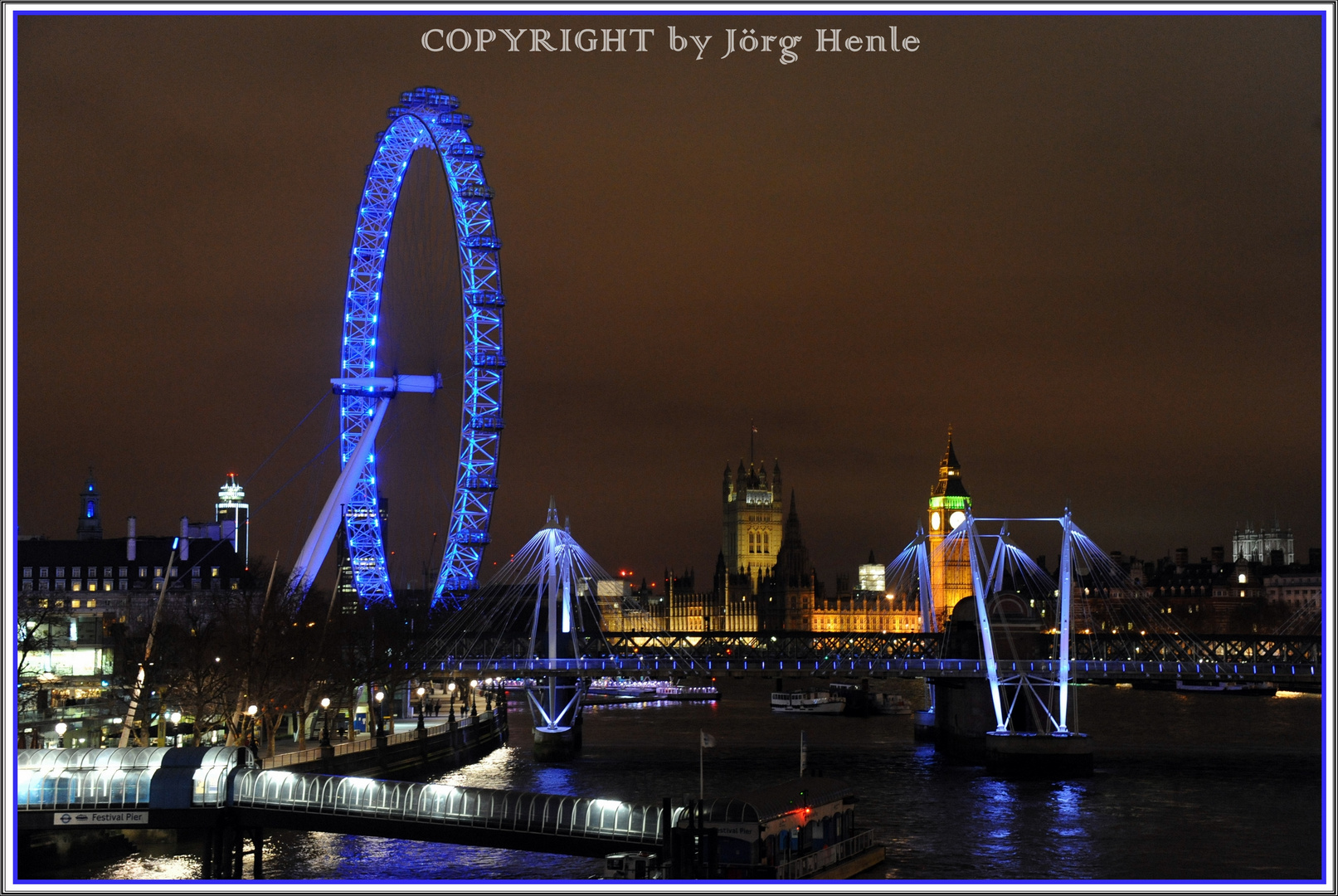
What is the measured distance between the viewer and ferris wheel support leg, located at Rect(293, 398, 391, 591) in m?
52.4

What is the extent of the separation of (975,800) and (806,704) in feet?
151

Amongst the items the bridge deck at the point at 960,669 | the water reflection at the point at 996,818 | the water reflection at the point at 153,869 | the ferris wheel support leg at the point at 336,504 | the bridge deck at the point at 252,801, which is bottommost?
the water reflection at the point at 153,869

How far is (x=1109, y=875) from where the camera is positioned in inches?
1267

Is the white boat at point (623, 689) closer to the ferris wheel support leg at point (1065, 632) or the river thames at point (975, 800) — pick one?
the river thames at point (975, 800)

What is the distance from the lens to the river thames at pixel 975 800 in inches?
1283

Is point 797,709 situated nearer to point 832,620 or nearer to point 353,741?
point 353,741

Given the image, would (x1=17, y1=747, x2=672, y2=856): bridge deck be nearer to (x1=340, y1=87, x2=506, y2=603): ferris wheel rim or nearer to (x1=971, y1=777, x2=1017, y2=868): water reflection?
(x1=971, y1=777, x2=1017, y2=868): water reflection

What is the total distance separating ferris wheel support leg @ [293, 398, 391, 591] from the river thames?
7.54 meters

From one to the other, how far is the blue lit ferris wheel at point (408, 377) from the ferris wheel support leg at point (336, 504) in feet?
0.11

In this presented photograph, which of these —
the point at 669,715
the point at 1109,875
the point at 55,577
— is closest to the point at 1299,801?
the point at 1109,875

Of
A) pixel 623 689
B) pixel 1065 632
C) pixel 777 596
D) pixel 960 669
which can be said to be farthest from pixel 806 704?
pixel 777 596

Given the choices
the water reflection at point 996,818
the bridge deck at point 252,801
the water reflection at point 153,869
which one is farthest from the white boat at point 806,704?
the bridge deck at point 252,801

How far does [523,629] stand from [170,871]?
172 feet

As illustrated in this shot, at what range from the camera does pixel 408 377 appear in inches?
2080
